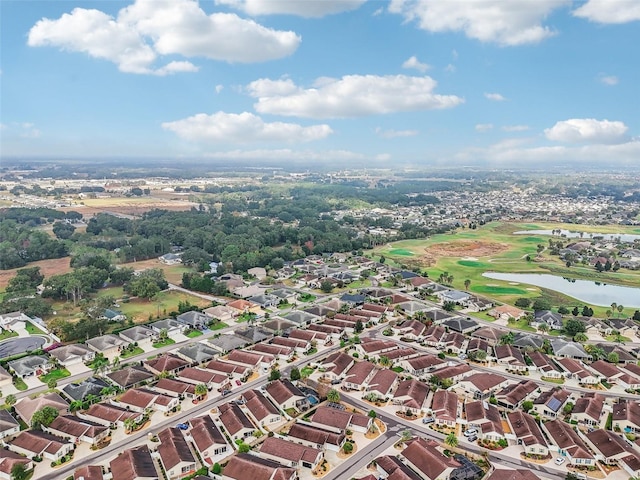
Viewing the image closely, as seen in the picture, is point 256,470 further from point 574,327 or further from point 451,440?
point 574,327

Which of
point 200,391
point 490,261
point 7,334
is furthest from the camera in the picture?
point 490,261

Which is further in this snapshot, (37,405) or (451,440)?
(37,405)

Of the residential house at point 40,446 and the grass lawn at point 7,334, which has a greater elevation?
the residential house at point 40,446

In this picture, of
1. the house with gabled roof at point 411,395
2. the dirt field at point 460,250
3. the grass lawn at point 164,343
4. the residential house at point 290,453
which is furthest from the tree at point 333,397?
the dirt field at point 460,250

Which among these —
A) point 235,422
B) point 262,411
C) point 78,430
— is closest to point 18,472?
point 78,430

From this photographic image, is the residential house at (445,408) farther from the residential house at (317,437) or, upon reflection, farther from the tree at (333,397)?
the residential house at (317,437)

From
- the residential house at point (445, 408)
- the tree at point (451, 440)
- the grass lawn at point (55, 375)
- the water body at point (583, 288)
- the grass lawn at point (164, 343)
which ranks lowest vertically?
the water body at point (583, 288)

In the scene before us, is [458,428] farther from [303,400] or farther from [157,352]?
[157,352]

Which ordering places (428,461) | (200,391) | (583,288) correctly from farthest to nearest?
1. (583,288)
2. (200,391)
3. (428,461)
